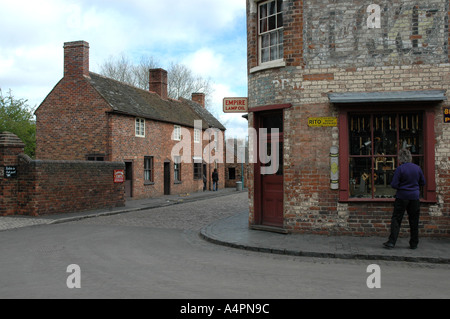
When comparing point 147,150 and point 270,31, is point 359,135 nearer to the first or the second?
point 270,31

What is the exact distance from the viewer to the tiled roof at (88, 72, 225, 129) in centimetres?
2430

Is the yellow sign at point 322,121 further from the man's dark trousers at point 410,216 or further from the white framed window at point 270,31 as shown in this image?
the man's dark trousers at point 410,216

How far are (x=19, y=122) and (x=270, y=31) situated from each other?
3181 centimetres

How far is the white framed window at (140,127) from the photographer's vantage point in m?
25.8

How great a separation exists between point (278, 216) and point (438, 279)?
17.1ft

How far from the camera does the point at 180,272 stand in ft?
22.2

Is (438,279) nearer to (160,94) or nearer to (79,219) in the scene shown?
(79,219)

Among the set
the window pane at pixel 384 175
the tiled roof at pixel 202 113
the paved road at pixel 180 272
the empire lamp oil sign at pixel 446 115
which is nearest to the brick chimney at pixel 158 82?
the tiled roof at pixel 202 113

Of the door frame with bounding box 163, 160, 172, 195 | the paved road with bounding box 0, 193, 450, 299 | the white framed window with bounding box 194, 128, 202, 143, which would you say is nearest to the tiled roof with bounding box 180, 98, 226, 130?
the white framed window with bounding box 194, 128, 202, 143

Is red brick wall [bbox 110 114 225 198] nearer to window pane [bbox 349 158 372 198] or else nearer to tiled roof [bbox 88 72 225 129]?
tiled roof [bbox 88 72 225 129]

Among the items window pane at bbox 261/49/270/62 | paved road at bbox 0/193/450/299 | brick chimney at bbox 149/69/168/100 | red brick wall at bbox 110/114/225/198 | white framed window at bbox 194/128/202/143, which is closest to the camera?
paved road at bbox 0/193/450/299

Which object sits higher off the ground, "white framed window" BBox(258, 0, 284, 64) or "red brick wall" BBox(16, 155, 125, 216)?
"white framed window" BBox(258, 0, 284, 64)

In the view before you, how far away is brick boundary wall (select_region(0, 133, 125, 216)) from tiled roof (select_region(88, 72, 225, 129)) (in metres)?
6.75
